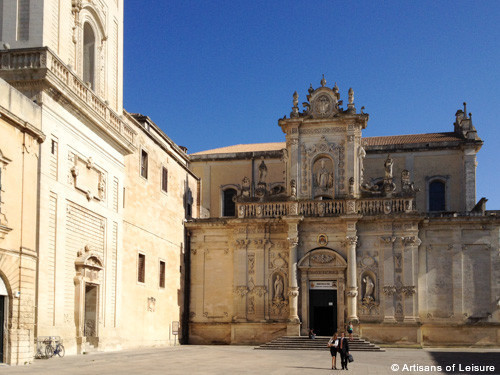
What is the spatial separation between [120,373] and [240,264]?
21585 mm

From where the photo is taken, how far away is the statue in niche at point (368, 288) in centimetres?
3769

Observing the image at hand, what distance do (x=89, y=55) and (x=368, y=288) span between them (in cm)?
1876

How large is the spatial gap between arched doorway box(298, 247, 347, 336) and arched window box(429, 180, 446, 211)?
8603 mm

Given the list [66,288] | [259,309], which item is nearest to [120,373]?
[66,288]

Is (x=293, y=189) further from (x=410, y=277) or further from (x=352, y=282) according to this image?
(x=410, y=277)

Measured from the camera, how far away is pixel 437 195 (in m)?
43.8

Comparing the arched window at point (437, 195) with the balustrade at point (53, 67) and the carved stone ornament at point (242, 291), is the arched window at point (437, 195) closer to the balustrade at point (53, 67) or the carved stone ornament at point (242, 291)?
the carved stone ornament at point (242, 291)

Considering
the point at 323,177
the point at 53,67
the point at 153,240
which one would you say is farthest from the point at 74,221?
the point at 323,177

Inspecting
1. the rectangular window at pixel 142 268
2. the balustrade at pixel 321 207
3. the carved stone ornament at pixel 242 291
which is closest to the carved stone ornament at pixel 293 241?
the balustrade at pixel 321 207

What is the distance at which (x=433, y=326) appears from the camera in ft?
124

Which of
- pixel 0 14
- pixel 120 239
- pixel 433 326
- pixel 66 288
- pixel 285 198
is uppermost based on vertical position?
pixel 0 14

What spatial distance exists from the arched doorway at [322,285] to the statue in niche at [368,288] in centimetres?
121

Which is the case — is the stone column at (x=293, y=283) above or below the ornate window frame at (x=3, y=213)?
below

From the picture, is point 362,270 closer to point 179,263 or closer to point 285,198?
point 285,198
